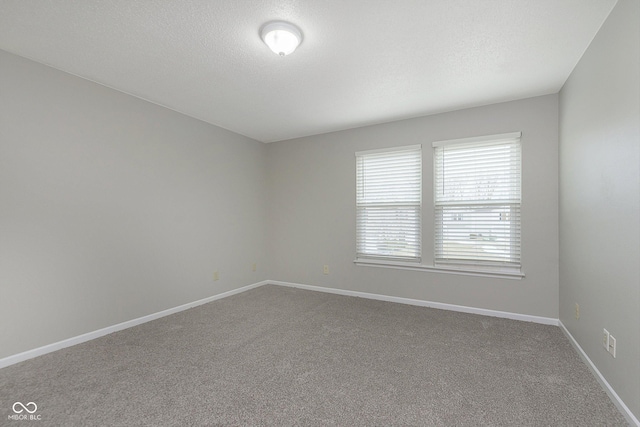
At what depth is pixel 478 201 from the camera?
3.46 m

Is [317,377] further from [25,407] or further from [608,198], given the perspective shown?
[608,198]

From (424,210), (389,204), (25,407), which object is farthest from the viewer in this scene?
(389,204)

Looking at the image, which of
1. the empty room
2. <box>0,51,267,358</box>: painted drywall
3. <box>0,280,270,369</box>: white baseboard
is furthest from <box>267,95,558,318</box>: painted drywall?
<box>0,280,270,369</box>: white baseboard

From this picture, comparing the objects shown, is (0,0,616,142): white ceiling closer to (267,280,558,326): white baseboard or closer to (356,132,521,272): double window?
(356,132,521,272): double window

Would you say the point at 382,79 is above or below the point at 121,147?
above

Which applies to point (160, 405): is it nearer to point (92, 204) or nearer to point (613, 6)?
point (92, 204)

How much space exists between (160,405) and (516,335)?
309 cm

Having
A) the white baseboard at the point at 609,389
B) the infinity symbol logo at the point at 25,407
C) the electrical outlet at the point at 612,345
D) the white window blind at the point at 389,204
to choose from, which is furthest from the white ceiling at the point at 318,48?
the infinity symbol logo at the point at 25,407

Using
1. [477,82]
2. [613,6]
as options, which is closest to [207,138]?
[477,82]

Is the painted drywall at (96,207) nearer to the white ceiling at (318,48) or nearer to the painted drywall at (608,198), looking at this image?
the white ceiling at (318,48)

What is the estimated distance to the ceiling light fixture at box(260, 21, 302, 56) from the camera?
6.54ft

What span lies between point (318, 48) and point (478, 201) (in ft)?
8.32

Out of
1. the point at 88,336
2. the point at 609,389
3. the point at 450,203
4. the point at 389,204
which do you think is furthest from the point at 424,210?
the point at 88,336

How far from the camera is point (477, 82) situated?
2.85 metres
